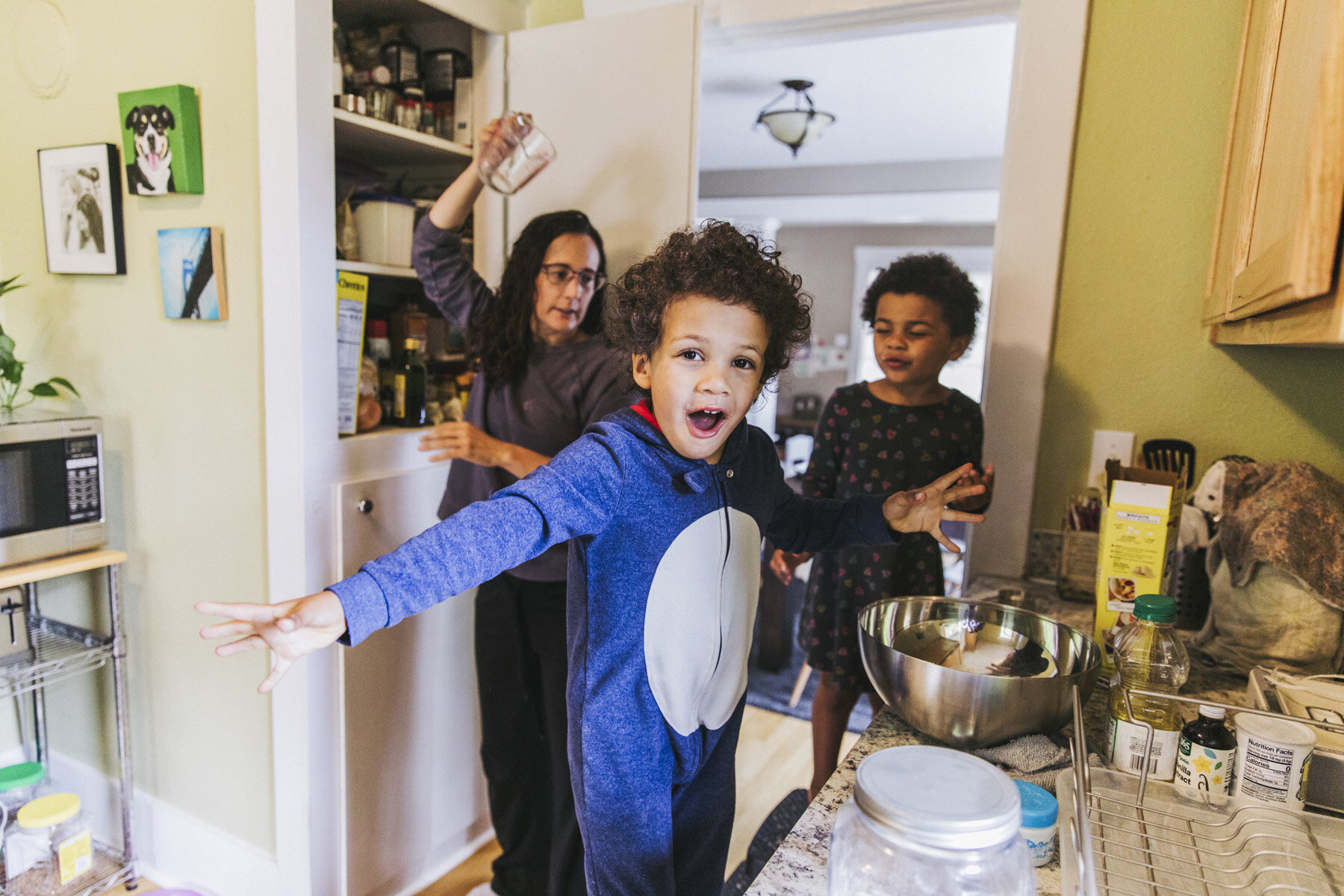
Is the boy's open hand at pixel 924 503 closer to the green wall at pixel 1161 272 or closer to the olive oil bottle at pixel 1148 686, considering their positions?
the olive oil bottle at pixel 1148 686

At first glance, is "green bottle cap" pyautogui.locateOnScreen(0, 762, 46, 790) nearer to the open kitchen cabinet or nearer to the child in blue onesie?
the open kitchen cabinet

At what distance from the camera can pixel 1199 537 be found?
4.22 ft

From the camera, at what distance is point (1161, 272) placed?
1.48 m

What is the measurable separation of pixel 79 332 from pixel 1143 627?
231cm

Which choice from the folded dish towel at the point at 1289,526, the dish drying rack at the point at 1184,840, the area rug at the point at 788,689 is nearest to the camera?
the dish drying rack at the point at 1184,840

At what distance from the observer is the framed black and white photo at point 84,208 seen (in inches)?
69.2

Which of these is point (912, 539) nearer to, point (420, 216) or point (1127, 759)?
point (1127, 759)

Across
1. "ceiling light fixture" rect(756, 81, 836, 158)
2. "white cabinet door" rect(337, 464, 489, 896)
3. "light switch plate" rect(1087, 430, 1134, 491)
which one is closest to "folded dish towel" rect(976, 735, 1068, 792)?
"light switch plate" rect(1087, 430, 1134, 491)

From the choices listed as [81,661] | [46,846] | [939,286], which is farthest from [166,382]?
[939,286]

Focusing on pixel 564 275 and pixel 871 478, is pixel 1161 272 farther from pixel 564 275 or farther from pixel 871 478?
pixel 564 275

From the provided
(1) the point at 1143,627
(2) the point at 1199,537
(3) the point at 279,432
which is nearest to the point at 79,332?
(3) the point at 279,432

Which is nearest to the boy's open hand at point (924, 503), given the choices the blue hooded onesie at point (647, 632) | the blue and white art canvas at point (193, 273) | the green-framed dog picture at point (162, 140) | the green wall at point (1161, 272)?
the blue hooded onesie at point (647, 632)

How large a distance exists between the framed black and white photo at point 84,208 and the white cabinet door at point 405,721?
0.85 meters

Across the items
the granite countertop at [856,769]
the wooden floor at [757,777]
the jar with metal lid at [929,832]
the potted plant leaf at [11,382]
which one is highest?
the potted plant leaf at [11,382]
